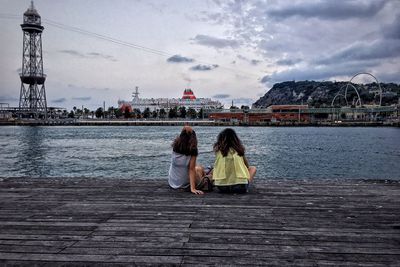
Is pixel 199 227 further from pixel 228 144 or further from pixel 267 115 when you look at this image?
pixel 267 115

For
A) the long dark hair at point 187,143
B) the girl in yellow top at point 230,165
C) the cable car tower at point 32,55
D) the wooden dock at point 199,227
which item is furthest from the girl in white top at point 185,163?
the cable car tower at point 32,55

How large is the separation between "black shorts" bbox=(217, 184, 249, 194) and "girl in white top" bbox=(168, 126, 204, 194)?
0.37 m

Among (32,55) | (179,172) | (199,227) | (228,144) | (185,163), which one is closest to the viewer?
(199,227)

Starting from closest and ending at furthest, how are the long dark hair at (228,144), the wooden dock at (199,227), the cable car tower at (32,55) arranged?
1. the wooden dock at (199,227)
2. the long dark hair at (228,144)
3. the cable car tower at (32,55)

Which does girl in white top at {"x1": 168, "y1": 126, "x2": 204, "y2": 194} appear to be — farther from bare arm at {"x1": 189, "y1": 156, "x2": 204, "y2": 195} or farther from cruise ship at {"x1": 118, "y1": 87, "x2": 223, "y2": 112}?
cruise ship at {"x1": 118, "y1": 87, "x2": 223, "y2": 112}

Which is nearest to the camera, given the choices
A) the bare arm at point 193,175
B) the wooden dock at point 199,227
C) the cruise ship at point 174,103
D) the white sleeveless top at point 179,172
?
the wooden dock at point 199,227

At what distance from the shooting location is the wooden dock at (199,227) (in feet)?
9.74

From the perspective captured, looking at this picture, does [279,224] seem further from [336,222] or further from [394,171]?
[394,171]

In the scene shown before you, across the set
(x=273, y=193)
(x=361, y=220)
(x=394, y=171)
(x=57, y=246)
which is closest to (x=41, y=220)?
(x=57, y=246)

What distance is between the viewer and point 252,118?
455ft

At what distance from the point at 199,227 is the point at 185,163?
204cm

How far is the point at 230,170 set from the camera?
5.48 meters

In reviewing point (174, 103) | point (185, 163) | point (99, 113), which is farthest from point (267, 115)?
point (185, 163)

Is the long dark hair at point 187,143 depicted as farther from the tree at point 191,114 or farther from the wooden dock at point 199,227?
the tree at point 191,114
